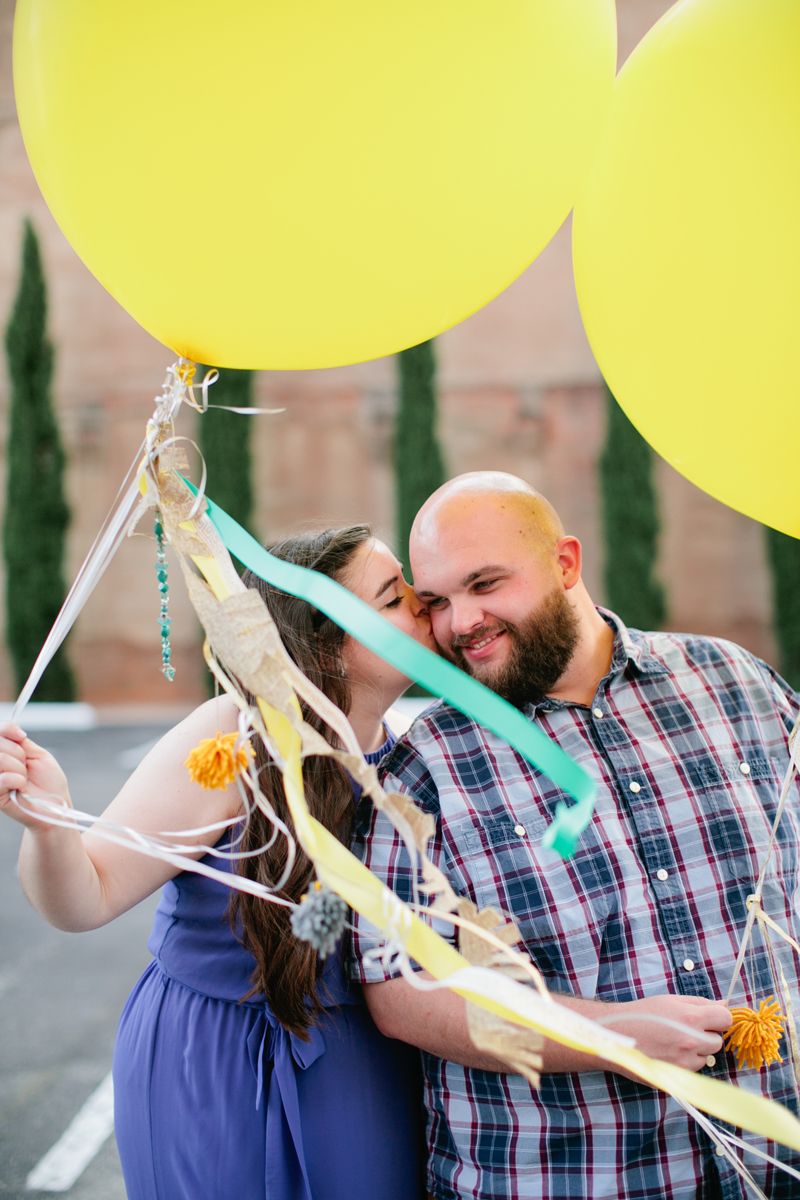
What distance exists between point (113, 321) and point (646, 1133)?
9.91m

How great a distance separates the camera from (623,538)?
29.2 ft

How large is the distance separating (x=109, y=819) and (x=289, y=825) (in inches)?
11.2

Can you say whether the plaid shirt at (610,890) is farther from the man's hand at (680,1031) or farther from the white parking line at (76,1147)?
the white parking line at (76,1147)

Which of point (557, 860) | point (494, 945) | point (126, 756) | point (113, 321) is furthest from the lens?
point (113, 321)

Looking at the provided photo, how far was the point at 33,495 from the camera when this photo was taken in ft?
30.9

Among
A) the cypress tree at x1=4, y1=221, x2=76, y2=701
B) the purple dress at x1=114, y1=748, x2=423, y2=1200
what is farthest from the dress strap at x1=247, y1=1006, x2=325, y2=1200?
the cypress tree at x1=4, y1=221, x2=76, y2=701

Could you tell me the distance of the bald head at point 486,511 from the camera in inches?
64.4

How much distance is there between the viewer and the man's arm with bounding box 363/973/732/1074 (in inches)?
47.3

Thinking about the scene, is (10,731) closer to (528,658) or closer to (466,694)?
(466,694)

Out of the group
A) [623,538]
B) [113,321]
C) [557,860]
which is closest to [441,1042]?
[557,860]

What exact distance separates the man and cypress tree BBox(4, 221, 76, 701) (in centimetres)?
865

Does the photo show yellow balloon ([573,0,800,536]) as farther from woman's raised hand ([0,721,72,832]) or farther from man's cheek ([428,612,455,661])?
woman's raised hand ([0,721,72,832])

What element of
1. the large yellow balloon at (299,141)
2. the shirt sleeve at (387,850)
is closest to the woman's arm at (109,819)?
the shirt sleeve at (387,850)

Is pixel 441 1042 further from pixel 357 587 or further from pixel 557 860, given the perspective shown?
pixel 357 587
